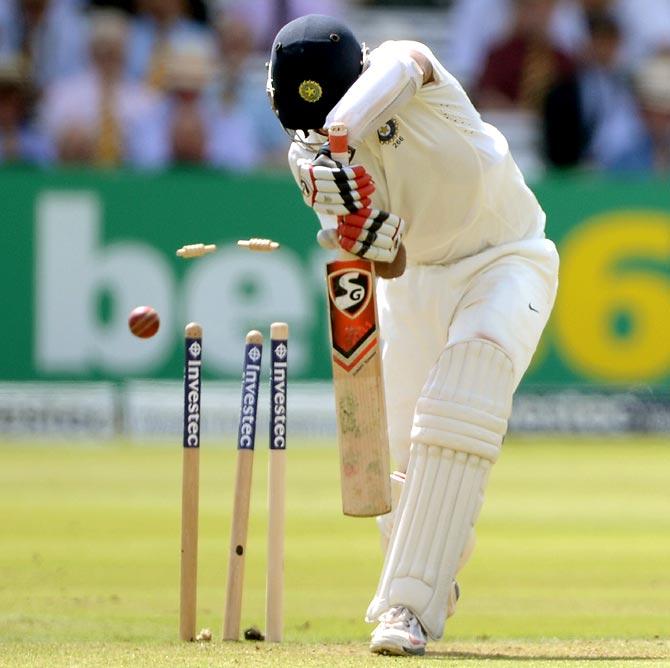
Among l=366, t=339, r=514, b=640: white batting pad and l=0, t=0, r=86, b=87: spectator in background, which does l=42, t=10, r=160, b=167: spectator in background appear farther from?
l=366, t=339, r=514, b=640: white batting pad

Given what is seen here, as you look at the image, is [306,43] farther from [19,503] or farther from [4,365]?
[4,365]

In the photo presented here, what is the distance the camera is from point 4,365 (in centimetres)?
1127

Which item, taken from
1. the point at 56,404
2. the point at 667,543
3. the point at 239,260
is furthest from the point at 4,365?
the point at 667,543

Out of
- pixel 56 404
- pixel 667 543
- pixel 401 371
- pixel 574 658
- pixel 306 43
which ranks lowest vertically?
pixel 56 404

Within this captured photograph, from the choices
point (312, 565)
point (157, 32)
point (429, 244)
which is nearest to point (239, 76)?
point (157, 32)

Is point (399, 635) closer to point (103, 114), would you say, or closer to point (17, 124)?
point (103, 114)

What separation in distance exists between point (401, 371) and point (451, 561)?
661 millimetres

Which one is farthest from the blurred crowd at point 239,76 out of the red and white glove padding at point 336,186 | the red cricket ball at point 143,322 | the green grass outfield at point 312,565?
the red and white glove padding at point 336,186

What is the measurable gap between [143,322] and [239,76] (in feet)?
28.3

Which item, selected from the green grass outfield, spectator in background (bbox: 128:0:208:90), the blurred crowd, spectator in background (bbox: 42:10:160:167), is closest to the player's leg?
the green grass outfield

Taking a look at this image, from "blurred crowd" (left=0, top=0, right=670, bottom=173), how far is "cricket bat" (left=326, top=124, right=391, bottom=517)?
26.1ft

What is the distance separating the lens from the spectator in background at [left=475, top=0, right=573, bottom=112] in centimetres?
1314

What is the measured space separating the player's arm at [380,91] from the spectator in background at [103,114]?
8.12m

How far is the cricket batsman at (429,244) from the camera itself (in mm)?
3971
